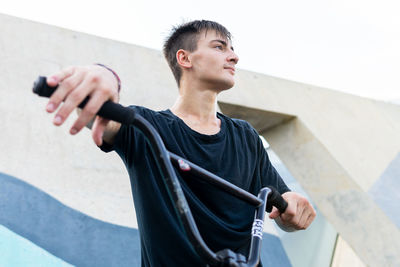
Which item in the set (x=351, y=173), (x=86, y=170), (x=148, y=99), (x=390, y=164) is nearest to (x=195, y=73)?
(x=86, y=170)

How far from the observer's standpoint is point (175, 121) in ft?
4.87

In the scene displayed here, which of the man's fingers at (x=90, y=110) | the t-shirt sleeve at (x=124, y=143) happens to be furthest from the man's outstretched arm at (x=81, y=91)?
the t-shirt sleeve at (x=124, y=143)

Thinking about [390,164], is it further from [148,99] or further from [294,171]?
[148,99]

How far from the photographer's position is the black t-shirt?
48.1 inches

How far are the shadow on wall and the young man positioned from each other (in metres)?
2.06

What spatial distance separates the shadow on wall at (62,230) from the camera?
3.22 m

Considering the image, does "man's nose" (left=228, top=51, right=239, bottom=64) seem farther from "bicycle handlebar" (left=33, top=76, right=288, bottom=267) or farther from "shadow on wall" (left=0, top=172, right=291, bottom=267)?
"shadow on wall" (left=0, top=172, right=291, bottom=267)

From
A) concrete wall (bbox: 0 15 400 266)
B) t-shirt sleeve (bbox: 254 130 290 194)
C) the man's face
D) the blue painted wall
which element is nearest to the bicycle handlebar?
t-shirt sleeve (bbox: 254 130 290 194)

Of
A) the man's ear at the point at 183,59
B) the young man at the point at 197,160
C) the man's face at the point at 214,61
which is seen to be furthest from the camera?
the man's ear at the point at 183,59

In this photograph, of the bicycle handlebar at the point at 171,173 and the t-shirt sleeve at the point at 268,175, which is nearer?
the bicycle handlebar at the point at 171,173

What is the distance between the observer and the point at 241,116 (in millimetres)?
5312

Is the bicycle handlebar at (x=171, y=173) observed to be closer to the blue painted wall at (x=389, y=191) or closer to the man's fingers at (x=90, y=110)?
the man's fingers at (x=90, y=110)

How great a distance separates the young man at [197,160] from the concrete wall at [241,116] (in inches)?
88.5

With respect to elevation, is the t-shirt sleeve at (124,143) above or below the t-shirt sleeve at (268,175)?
below
